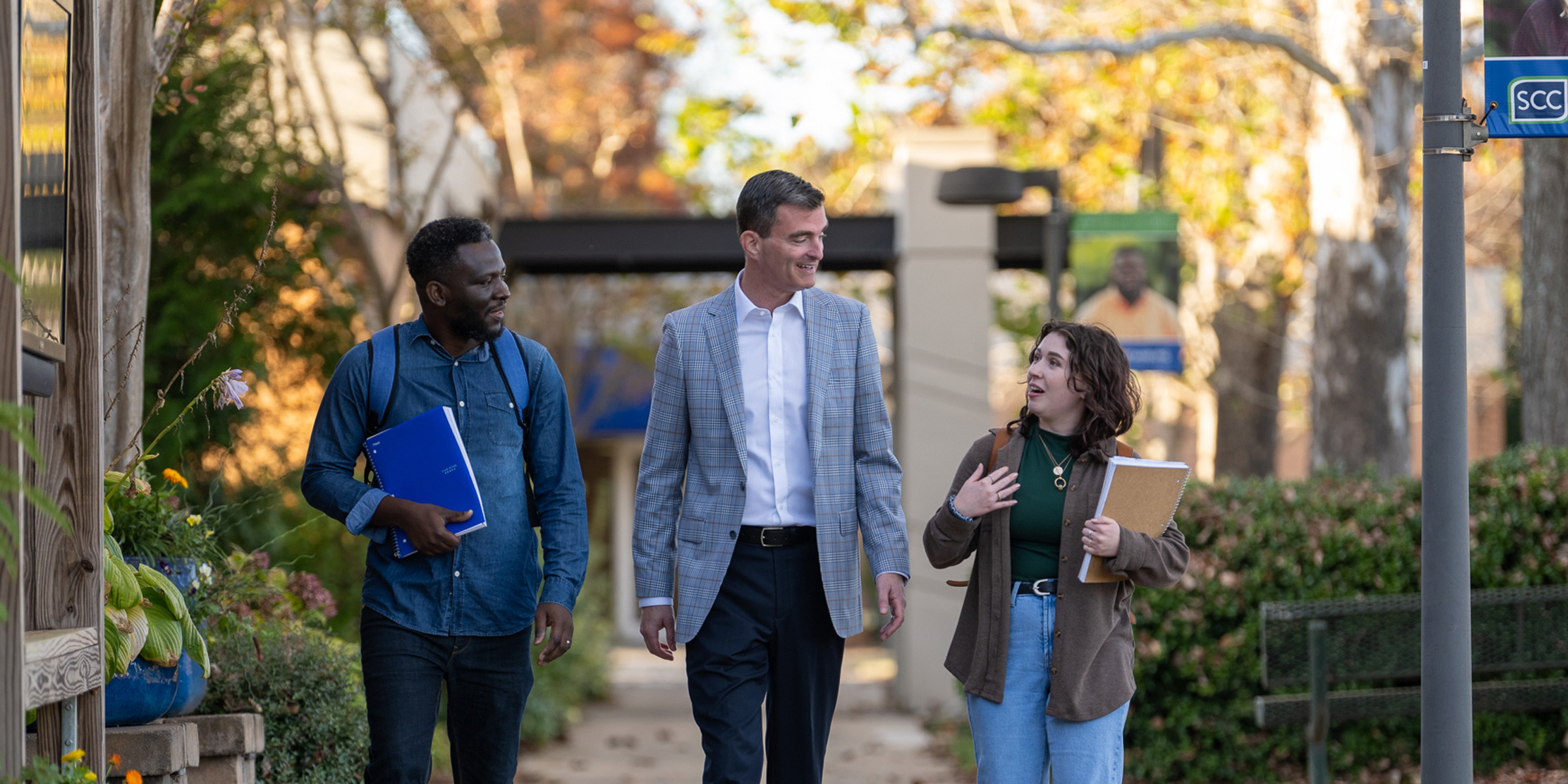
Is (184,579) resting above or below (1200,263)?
below

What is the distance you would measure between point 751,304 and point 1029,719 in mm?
1430

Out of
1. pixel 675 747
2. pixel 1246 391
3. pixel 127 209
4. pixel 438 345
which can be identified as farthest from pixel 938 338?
pixel 438 345

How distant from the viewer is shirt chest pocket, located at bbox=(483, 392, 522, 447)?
13.9ft

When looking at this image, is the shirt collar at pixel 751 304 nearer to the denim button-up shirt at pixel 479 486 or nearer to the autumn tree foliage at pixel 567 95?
the denim button-up shirt at pixel 479 486

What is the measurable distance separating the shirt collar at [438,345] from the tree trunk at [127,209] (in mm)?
1483

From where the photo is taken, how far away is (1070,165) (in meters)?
17.6

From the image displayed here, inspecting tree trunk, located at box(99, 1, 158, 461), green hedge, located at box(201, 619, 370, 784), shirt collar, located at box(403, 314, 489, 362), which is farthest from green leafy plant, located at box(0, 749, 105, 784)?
tree trunk, located at box(99, 1, 158, 461)

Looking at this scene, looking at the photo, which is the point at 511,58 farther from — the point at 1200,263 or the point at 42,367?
the point at 42,367

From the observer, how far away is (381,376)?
420 cm

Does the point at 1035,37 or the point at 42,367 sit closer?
the point at 42,367

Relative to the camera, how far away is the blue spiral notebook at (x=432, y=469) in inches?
159

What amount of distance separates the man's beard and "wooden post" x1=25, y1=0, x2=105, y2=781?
0.94 meters

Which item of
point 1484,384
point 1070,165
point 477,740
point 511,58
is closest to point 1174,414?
point 1070,165

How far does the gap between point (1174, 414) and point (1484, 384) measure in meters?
12.4
